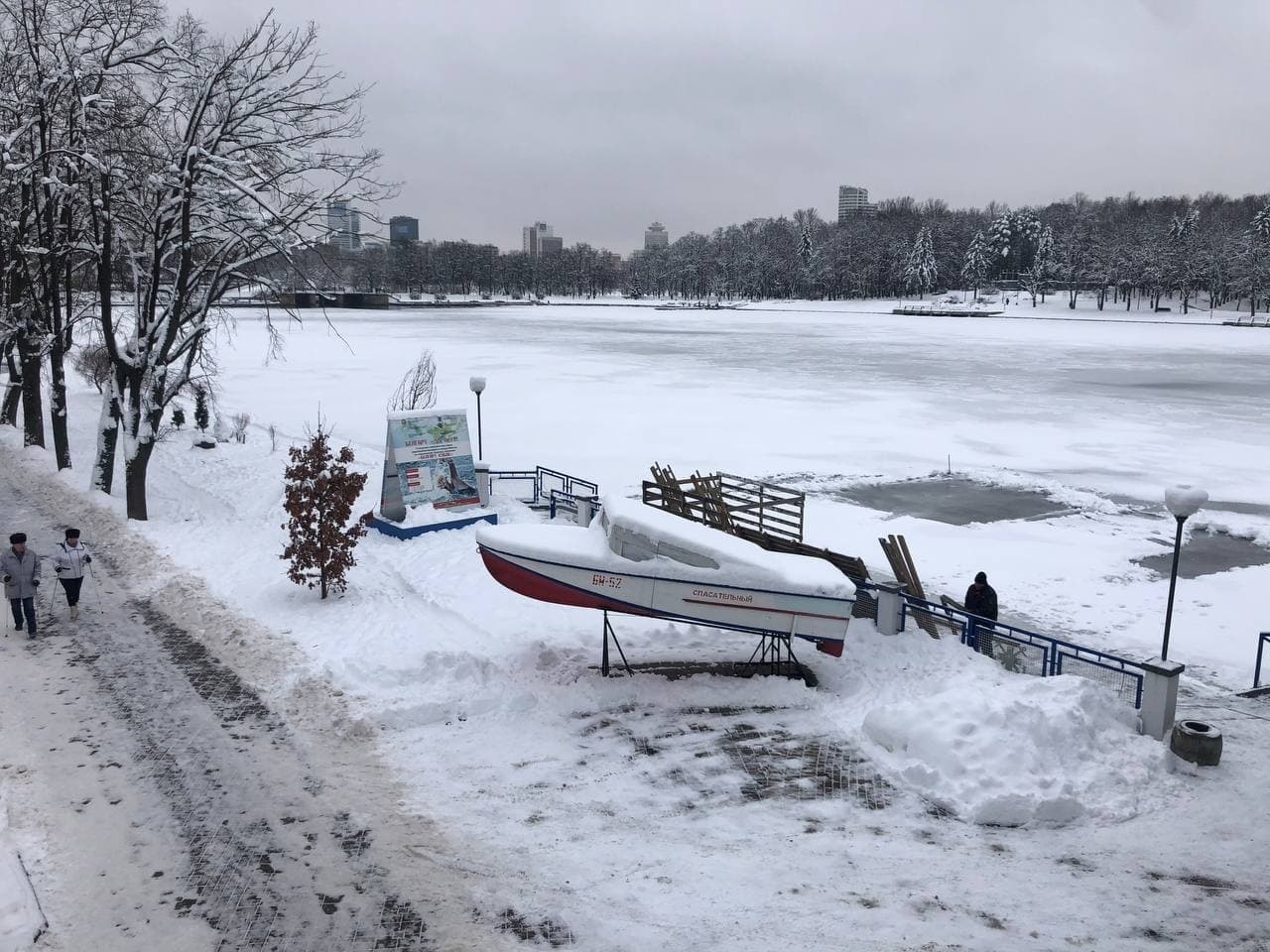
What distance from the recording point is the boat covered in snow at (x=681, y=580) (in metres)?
11.2

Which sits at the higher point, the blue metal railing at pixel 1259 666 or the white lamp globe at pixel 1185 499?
the white lamp globe at pixel 1185 499

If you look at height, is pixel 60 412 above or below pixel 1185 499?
below

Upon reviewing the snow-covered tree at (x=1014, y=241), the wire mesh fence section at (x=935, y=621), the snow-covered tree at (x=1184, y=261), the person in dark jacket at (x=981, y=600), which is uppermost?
the snow-covered tree at (x=1014, y=241)

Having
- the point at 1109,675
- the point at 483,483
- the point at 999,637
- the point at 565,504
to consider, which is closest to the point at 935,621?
the point at 999,637

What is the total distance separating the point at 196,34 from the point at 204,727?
16.6 m

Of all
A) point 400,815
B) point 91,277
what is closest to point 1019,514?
point 400,815

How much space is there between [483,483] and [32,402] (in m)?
15.6

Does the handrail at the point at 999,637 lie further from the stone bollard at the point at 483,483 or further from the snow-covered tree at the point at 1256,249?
the snow-covered tree at the point at 1256,249

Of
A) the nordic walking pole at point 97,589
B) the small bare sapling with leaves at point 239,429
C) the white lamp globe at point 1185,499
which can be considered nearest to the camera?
the white lamp globe at point 1185,499

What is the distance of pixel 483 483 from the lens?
2078 cm

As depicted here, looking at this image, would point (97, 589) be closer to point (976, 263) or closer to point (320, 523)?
point (320, 523)

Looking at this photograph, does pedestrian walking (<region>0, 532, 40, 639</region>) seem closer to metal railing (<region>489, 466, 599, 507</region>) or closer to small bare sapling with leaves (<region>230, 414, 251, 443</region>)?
metal railing (<region>489, 466, 599, 507</region>)

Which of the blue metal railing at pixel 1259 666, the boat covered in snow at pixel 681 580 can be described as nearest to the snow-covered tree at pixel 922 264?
the blue metal railing at pixel 1259 666

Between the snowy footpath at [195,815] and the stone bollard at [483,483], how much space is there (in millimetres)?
8769
